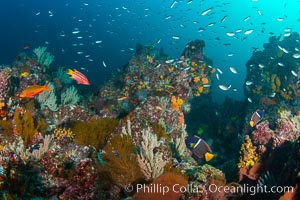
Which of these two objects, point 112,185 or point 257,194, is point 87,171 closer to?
point 112,185

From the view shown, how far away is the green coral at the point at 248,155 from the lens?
6.55 metres

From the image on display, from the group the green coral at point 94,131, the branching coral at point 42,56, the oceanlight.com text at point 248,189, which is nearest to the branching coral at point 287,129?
the oceanlight.com text at point 248,189

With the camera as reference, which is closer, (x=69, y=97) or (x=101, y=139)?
(x=101, y=139)

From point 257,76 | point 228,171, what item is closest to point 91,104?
point 228,171

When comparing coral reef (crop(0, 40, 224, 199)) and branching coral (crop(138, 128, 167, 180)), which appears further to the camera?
branching coral (crop(138, 128, 167, 180))

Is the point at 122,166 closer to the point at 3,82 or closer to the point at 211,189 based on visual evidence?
the point at 211,189

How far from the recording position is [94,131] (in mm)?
7684

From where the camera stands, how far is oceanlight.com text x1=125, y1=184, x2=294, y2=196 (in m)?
4.16

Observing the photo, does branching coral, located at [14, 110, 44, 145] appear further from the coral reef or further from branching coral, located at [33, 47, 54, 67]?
branching coral, located at [33, 47, 54, 67]

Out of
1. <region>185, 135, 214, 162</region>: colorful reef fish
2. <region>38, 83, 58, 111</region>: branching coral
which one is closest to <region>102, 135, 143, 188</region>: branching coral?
<region>185, 135, 214, 162</region>: colorful reef fish

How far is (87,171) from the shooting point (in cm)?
418

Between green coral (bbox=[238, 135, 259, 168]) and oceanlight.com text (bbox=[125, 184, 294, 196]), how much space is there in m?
0.59

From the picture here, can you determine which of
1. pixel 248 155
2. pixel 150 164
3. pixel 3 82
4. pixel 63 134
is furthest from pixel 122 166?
pixel 3 82

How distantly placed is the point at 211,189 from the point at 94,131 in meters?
4.21
